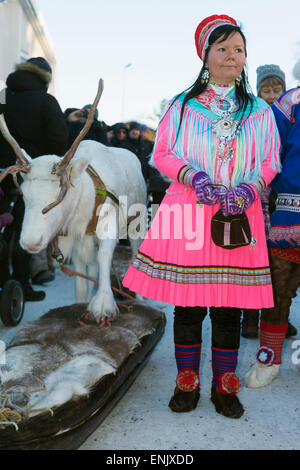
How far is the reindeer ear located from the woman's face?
97 centimetres

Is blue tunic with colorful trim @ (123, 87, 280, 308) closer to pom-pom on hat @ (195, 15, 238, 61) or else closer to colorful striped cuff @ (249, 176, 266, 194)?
colorful striped cuff @ (249, 176, 266, 194)

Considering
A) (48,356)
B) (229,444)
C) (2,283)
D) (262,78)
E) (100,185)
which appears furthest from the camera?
(2,283)

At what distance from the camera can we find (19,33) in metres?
13.0

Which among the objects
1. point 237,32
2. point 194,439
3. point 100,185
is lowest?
point 194,439

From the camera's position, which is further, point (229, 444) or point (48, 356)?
point (48, 356)

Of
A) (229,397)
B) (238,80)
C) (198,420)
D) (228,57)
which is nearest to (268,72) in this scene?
(238,80)

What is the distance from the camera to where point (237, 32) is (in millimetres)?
2109

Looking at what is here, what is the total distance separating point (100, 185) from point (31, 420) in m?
1.73

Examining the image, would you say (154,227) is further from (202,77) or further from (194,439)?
(194,439)

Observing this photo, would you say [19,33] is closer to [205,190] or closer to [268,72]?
[268,72]

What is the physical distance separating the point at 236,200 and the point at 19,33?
1329 centimetres

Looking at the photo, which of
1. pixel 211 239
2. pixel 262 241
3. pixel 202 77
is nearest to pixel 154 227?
pixel 211 239

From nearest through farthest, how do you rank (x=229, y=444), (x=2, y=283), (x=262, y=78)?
1. (x=229, y=444)
2. (x=262, y=78)
3. (x=2, y=283)

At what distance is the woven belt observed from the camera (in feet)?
7.72
